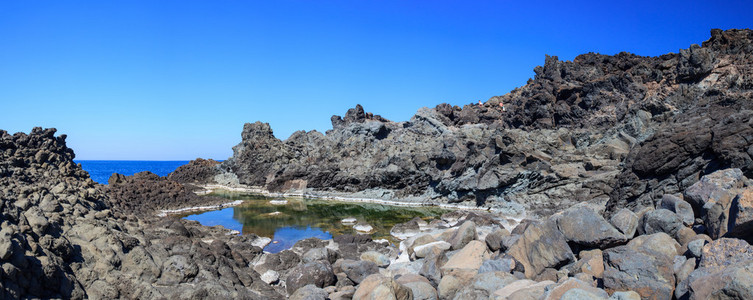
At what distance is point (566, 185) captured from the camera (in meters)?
34.5

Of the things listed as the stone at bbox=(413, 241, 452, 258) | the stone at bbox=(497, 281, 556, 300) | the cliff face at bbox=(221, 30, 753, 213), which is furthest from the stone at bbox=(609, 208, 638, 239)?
the stone at bbox=(413, 241, 452, 258)

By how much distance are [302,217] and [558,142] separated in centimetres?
2918

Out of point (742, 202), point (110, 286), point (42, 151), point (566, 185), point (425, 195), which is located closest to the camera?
point (742, 202)

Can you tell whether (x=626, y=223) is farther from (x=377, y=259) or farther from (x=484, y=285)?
(x=377, y=259)

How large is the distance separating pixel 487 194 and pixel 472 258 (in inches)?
1058

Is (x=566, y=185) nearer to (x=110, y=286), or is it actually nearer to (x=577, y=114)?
(x=577, y=114)

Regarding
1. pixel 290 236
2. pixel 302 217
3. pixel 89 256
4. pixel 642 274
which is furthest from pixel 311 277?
pixel 302 217

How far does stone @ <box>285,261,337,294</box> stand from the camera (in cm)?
1383

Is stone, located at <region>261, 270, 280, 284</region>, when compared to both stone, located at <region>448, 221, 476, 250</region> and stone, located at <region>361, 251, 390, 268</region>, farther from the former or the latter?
stone, located at <region>448, 221, 476, 250</region>

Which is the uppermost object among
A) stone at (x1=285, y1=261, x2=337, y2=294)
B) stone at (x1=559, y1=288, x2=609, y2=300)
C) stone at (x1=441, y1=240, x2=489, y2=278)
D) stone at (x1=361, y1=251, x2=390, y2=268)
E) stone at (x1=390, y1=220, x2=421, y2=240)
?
stone at (x1=559, y1=288, x2=609, y2=300)

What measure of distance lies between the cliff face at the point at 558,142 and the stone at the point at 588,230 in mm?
6818

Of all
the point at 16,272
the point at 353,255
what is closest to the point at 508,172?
the point at 353,255

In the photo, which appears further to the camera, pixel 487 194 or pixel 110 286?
pixel 487 194

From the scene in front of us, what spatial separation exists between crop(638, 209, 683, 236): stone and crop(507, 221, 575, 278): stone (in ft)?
7.29
